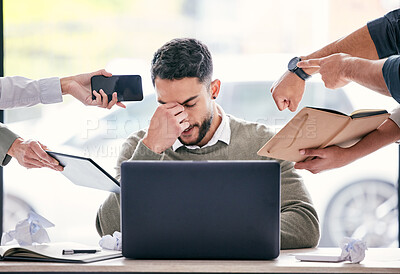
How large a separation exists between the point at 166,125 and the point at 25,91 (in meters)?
0.54

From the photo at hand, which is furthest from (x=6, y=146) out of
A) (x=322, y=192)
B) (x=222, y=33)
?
(x=322, y=192)

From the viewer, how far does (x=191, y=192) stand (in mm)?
1288

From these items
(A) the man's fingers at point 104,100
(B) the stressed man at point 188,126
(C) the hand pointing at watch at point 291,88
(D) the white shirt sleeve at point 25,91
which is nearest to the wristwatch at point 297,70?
(C) the hand pointing at watch at point 291,88

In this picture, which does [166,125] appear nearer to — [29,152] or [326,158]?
[29,152]

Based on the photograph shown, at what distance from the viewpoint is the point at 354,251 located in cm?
131

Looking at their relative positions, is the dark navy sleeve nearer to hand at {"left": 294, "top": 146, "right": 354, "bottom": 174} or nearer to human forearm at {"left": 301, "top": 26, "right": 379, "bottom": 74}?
human forearm at {"left": 301, "top": 26, "right": 379, "bottom": 74}

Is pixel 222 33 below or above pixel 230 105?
above

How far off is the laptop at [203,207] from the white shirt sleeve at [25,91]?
2.99 feet

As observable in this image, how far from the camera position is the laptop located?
1.29 metres

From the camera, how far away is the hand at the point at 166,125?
198 cm

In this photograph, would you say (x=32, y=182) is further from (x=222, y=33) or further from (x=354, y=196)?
(x=354, y=196)

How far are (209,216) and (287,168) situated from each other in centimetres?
75

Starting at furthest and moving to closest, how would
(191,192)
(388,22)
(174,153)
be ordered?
(174,153)
(388,22)
(191,192)

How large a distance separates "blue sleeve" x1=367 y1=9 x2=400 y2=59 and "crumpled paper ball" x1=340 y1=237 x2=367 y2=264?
0.75 metres
